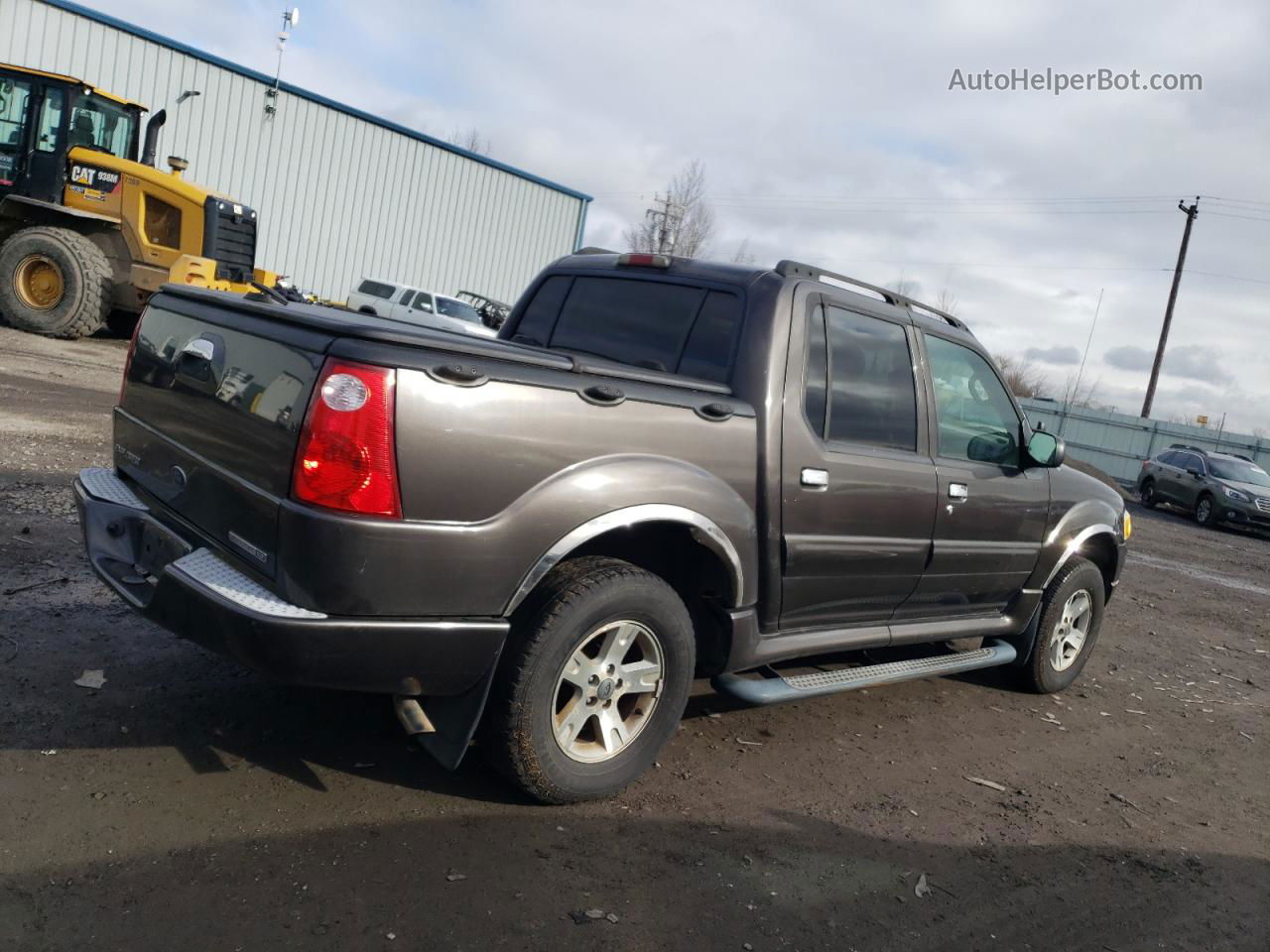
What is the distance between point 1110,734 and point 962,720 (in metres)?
0.86

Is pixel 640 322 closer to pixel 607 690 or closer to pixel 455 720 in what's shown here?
pixel 607 690

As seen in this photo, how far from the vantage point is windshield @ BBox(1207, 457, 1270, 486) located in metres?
20.5

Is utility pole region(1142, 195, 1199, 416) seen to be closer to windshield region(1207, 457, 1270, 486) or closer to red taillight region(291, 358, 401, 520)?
windshield region(1207, 457, 1270, 486)

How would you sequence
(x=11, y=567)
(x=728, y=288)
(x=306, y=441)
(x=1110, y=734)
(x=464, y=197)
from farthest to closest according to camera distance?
1. (x=464, y=197)
2. (x=1110, y=734)
3. (x=11, y=567)
4. (x=728, y=288)
5. (x=306, y=441)

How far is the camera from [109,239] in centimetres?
1401

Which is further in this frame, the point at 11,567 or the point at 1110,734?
the point at 1110,734

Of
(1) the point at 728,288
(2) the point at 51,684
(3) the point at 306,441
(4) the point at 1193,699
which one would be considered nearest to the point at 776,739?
(1) the point at 728,288

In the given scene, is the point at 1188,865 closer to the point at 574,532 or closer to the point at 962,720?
the point at 962,720

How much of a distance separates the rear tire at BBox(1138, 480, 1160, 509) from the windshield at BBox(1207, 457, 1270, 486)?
1.63 m

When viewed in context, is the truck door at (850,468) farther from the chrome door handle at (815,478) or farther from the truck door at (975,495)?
the truck door at (975,495)

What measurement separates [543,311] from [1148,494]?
21702 millimetres

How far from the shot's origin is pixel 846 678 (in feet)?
14.3

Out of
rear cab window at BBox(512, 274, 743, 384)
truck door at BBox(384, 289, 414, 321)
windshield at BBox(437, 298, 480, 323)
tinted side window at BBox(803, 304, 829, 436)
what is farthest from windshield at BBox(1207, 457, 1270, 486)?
Answer: rear cab window at BBox(512, 274, 743, 384)

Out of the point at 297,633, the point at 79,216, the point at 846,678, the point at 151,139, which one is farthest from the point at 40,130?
the point at 846,678
